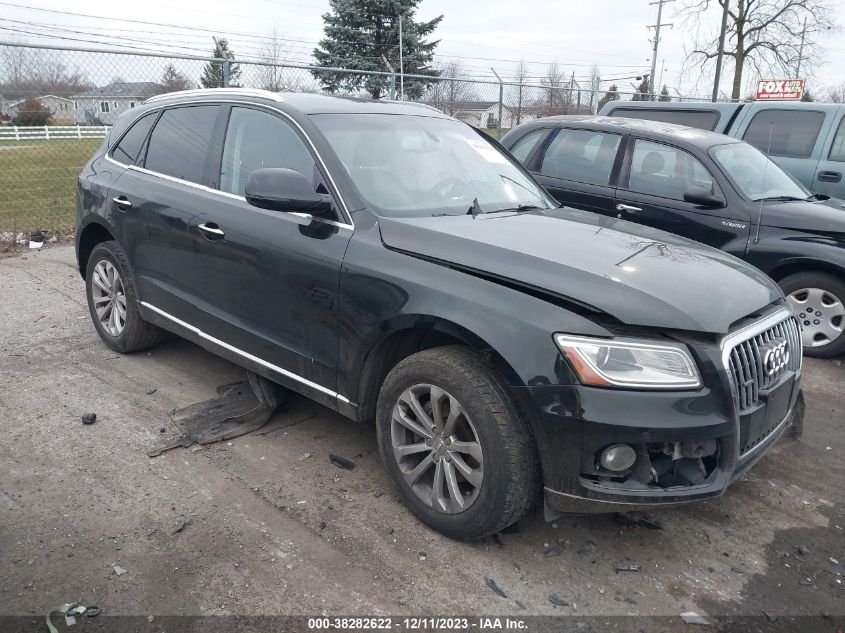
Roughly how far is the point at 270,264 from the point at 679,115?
6.51 metres

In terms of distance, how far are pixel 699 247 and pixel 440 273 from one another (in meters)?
1.46

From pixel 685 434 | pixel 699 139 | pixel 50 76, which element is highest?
pixel 50 76

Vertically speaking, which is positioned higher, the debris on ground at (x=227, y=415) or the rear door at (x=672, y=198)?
the rear door at (x=672, y=198)

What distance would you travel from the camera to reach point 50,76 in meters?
8.61

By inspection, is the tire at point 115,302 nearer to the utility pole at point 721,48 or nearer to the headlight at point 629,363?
the headlight at point 629,363

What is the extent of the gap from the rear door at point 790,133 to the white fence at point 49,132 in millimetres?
8157

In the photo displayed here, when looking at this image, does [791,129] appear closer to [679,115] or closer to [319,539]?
[679,115]

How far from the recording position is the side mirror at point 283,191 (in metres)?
3.08

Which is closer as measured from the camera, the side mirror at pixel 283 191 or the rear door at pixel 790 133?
the side mirror at pixel 283 191

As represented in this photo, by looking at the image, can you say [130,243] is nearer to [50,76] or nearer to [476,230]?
[476,230]

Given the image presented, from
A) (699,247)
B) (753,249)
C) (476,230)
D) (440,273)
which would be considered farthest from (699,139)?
(440,273)

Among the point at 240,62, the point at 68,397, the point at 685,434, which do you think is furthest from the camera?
the point at 240,62

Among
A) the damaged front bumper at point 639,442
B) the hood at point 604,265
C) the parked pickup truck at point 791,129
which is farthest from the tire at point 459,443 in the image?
the parked pickup truck at point 791,129

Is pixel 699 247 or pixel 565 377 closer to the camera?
pixel 565 377
